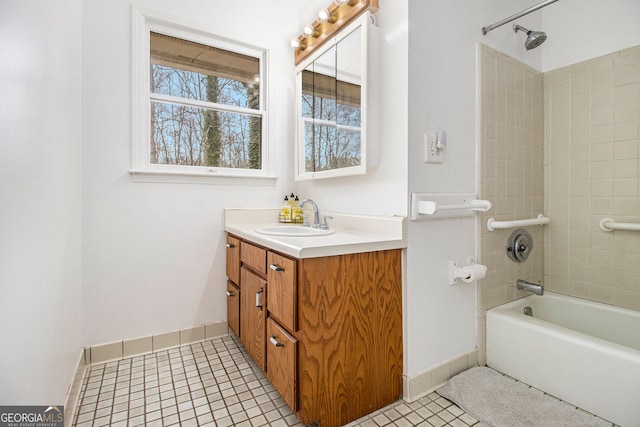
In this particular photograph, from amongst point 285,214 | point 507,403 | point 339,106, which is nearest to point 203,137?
point 285,214

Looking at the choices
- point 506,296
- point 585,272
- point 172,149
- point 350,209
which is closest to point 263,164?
point 172,149

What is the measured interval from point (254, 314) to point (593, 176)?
7.58 ft

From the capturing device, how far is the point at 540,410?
1.38 meters

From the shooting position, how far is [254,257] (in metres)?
1.64

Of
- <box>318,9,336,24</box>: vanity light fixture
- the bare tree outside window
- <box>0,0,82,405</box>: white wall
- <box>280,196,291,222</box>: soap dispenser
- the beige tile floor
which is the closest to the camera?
<box>0,0,82,405</box>: white wall

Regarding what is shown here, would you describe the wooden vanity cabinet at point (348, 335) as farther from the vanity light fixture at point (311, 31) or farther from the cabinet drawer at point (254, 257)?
the vanity light fixture at point (311, 31)

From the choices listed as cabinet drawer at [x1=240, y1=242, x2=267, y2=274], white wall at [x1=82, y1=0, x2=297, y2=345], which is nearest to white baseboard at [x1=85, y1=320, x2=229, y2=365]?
white wall at [x1=82, y1=0, x2=297, y2=345]

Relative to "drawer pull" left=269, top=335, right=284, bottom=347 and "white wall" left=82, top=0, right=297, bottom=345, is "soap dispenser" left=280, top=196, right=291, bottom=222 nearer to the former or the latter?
"white wall" left=82, top=0, right=297, bottom=345

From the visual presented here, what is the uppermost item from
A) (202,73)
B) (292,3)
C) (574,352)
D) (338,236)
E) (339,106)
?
(292,3)

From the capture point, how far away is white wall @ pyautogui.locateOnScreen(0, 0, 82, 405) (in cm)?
78

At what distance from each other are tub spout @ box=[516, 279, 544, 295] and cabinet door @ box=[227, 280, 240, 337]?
181 centimetres

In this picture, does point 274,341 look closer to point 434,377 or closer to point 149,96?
point 434,377

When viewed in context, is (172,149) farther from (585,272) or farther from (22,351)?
(585,272)

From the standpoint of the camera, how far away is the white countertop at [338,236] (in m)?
1.26
